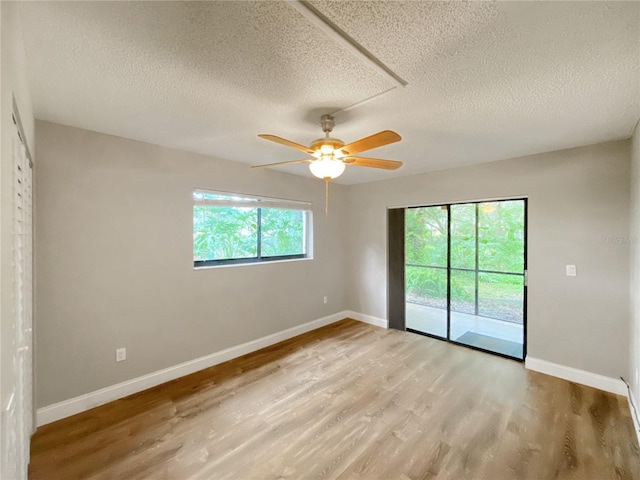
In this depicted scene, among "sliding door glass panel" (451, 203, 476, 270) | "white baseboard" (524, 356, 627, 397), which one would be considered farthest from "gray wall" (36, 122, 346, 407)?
"white baseboard" (524, 356, 627, 397)

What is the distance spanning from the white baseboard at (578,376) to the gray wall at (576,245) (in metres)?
0.05

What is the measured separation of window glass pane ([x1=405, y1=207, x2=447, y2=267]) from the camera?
3.96 metres

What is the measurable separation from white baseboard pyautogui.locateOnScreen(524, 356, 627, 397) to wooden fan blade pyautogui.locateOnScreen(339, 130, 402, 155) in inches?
121

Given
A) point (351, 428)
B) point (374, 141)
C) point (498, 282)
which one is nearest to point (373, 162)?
point (374, 141)

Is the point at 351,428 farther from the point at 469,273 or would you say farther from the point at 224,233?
the point at 469,273

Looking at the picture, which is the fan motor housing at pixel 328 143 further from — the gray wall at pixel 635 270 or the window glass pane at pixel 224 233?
the gray wall at pixel 635 270

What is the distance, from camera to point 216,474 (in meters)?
1.72

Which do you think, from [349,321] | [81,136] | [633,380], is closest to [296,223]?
[349,321]

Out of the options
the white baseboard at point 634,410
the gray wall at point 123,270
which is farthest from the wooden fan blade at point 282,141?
the white baseboard at point 634,410

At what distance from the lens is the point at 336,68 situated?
1472 millimetres

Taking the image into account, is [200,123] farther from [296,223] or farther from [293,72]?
[296,223]

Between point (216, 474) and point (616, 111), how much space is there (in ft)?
12.2

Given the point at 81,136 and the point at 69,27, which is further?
the point at 81,136

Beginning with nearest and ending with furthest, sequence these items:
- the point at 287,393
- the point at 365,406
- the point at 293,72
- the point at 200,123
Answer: the point at 293,72, the point at 200,123, the point at 365,406, the point at 287,393
